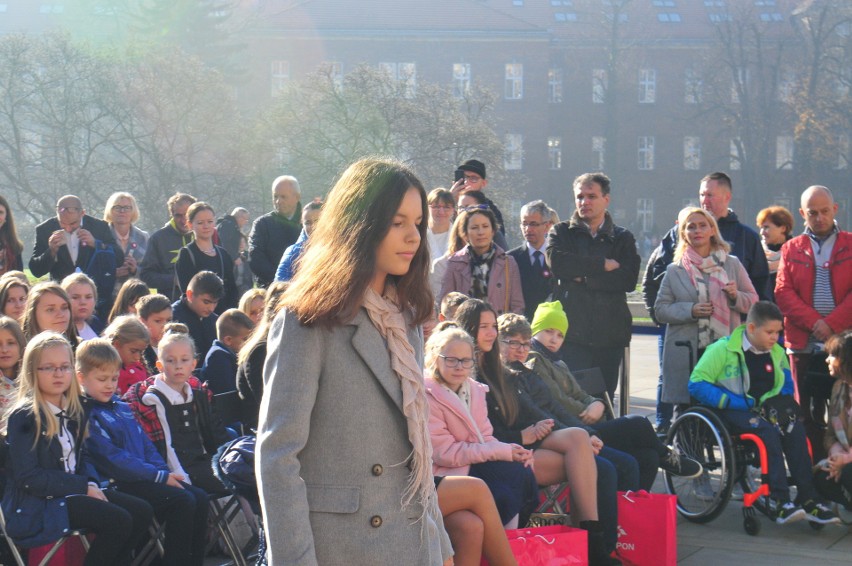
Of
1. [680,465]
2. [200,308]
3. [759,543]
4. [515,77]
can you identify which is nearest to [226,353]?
[200,308]

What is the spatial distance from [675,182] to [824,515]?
64504 millimetres

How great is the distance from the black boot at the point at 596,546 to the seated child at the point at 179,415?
1968mm

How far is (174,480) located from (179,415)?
1.71 ft

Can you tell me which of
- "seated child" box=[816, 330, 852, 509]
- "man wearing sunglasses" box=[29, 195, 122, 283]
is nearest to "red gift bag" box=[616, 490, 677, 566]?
"seated child" box=[816, 330, 852, 509]

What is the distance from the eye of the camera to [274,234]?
10484mm

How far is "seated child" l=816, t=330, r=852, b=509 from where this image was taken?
24.7 ft

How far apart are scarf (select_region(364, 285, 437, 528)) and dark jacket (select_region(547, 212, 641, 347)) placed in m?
5.63

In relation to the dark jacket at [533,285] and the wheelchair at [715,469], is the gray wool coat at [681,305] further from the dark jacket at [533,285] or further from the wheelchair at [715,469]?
the dark jacket at [533,285]

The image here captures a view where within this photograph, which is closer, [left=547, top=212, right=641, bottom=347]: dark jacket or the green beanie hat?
the green beanie hat

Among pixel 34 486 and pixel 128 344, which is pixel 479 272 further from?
pixel 34 486

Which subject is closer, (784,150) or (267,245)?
(267,245)

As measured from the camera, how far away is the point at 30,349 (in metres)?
5.55

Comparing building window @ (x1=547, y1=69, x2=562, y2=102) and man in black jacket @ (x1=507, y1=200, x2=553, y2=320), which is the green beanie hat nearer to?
man in black jacket @ (x1=507, y1=200, x2=553, y2=320)

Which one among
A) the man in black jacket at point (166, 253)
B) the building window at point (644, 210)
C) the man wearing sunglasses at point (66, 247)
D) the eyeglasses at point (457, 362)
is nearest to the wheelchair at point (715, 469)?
the eyeglasses at point (457, 362)
